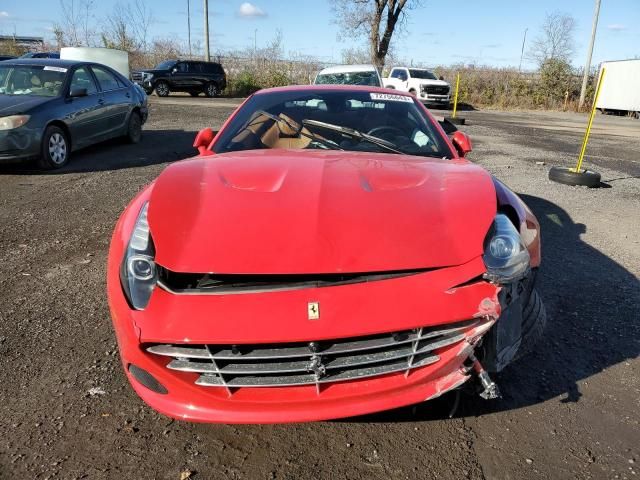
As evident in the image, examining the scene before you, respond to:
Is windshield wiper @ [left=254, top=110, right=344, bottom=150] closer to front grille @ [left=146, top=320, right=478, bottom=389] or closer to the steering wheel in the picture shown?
the steering wheel

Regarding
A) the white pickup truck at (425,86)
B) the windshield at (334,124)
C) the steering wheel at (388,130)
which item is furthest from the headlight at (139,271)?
the white pickup truck at (425,86)

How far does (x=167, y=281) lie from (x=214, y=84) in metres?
25.4

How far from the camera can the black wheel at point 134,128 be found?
9522 mm

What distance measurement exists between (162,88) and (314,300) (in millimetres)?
24443

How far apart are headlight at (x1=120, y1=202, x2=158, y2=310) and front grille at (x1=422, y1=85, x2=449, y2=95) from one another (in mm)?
22959

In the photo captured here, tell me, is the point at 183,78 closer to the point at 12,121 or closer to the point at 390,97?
the point at 12,121

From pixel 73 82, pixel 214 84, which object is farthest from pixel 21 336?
pixel 214 84

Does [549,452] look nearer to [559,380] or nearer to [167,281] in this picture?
[559,380]

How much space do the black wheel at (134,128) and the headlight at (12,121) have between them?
105 inches

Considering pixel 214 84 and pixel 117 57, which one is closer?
pixel 117 57

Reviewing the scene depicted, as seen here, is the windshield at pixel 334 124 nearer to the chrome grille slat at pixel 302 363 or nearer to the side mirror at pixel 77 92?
the chrome grille slat at pixel 302 363

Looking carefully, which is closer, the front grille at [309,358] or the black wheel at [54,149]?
the front grille at [309,358]

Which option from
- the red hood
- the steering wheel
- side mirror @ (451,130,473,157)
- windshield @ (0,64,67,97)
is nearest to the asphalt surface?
the red hood

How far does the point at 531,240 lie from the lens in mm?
2467
